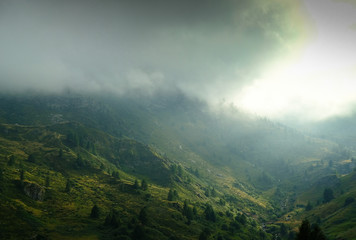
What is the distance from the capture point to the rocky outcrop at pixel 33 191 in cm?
13925

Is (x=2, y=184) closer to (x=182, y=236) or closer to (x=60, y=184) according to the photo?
(x=60, y=184)

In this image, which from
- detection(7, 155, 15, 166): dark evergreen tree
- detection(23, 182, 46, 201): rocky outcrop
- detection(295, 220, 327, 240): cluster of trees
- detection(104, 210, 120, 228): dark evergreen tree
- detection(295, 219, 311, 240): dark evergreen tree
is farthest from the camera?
detection(7, 155, 15, 166): dark evergreen tree

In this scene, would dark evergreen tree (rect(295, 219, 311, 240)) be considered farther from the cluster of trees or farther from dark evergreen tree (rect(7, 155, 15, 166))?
dark evergreen tree (rect(7, 155, 15, 166))

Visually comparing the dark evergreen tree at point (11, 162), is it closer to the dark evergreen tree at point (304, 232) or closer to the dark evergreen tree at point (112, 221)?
the dark evergreen tree at point (112, 221)

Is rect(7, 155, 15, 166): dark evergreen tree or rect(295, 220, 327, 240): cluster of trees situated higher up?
rect(295, 220, 327, 240): cluster of trees

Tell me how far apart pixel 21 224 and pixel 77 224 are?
1158 inches

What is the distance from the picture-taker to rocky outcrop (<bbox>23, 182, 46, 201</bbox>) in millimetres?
139250

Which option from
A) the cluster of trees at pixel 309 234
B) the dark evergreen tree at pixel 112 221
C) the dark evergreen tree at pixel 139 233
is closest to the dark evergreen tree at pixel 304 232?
the cluster of trees at pixel 309 234

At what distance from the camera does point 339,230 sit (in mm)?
151000

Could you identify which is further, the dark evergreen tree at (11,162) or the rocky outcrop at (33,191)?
the dark evergreen tree at (11,162)

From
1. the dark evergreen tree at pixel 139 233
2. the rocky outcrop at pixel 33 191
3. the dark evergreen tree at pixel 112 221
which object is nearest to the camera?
the dark evergreen tree at pixel 139 233

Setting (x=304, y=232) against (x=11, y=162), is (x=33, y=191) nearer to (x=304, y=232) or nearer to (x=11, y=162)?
(x=11, y=162)

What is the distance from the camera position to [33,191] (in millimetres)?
141000

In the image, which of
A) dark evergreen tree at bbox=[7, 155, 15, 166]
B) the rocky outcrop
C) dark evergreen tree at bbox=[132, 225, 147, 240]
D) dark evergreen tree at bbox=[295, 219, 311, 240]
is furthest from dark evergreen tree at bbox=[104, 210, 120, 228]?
dark evergreen tree at bbox=[295, 219, 311, 240]
